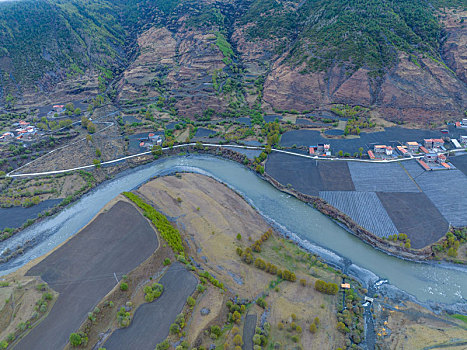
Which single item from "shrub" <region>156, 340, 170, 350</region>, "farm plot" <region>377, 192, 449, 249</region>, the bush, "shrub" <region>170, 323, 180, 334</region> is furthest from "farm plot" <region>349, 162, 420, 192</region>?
the bush

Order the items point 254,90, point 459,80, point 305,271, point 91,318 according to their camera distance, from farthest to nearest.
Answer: point 254,90, point 459,80, point 305,271, point 91,318

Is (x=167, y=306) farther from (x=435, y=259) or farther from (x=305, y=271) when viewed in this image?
(x=435, y=259)

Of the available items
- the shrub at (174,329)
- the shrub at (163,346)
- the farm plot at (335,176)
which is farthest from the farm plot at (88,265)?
the farm plot at (335,176)

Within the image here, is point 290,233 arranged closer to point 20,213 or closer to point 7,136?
point 20,213

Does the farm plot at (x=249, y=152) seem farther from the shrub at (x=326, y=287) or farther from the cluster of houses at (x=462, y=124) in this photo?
the cluster of houses at (x=462, y=124)

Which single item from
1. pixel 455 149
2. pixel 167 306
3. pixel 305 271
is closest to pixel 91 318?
pixel 167 306
